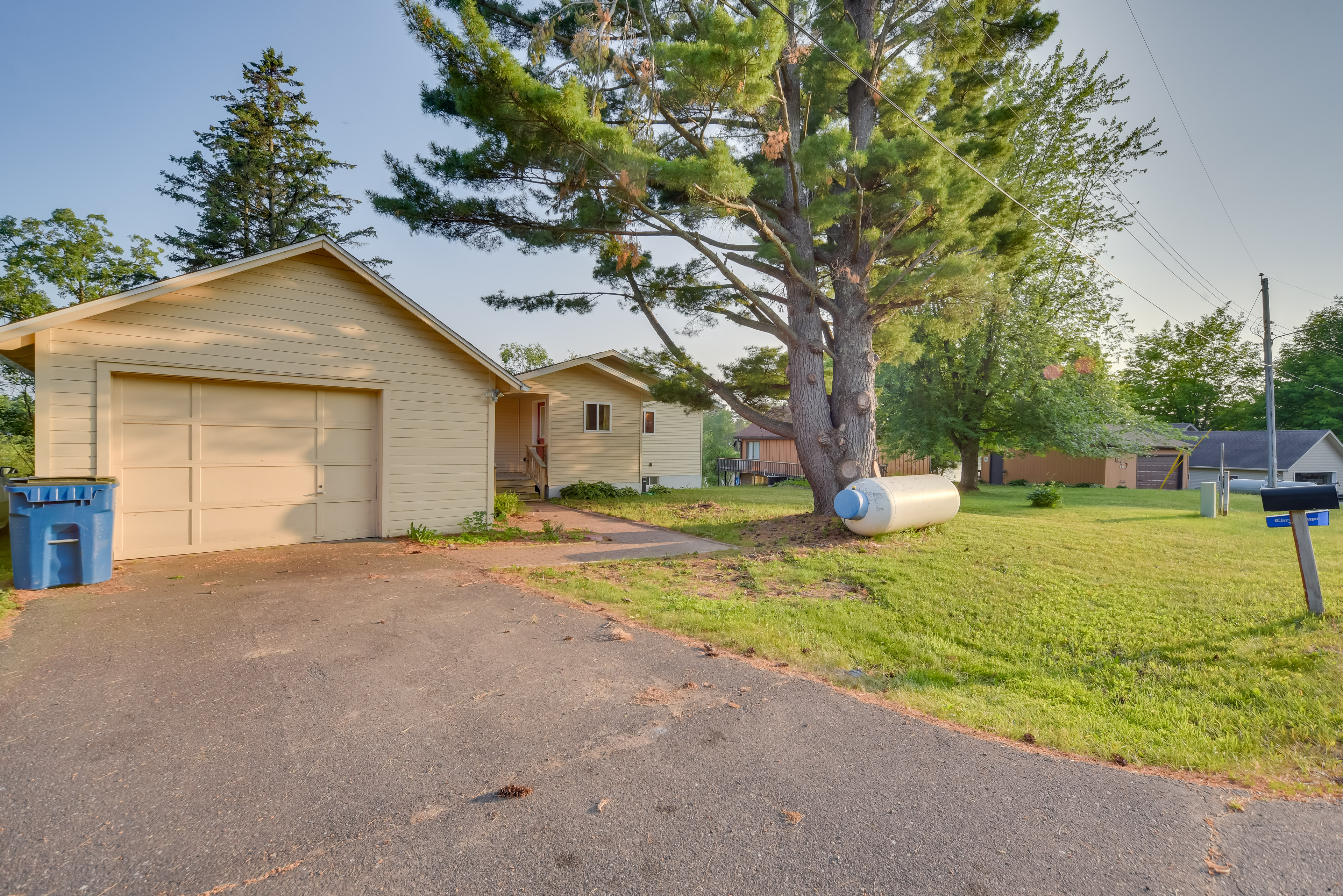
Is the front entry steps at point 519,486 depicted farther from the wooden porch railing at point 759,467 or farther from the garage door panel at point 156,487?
the wooden porch railing at point 759,467

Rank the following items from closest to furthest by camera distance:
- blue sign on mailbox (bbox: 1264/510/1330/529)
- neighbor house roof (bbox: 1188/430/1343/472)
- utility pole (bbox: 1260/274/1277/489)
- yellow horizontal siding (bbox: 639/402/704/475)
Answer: blue sign on mailbox (bbox: 1264/510/1330/529), utility pole (bbox: 1260/274/1277/489), yellow horizontal siding (bbox: 639/402/704/475), neighbor house roof (bbox: 1188/430/1343/472)

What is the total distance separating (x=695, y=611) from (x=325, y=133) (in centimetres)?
2495

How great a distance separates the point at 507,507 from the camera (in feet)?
41.0

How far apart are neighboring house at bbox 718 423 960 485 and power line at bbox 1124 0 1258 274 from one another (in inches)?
616

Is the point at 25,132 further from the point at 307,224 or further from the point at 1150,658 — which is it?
the point at 1150,658

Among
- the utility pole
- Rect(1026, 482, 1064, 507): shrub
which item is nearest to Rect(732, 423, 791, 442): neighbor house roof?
Rect(1026, 482, 1064, 507): shrub

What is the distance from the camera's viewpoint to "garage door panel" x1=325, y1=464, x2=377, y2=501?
8.93 metres

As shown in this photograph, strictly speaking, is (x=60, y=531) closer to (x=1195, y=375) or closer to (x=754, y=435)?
(x=754, y=435)

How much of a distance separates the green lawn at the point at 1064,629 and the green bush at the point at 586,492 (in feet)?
24.7

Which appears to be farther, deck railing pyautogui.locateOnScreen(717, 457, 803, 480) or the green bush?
deck railing pyautogui.locateOnScreen(717, 457, 803, 480)

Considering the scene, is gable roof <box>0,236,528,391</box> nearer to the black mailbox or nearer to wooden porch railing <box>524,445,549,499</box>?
wooden porch railing <box>524,445,549,499</box>

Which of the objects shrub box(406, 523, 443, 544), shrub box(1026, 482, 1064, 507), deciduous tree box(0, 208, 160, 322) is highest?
deciduous tree box(0, 208, 160, 322)

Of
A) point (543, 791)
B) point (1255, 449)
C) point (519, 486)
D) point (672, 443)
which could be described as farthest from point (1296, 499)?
point (1255, 449)

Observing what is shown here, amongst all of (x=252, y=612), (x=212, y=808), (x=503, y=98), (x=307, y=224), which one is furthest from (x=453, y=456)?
(x=307, y=224)
